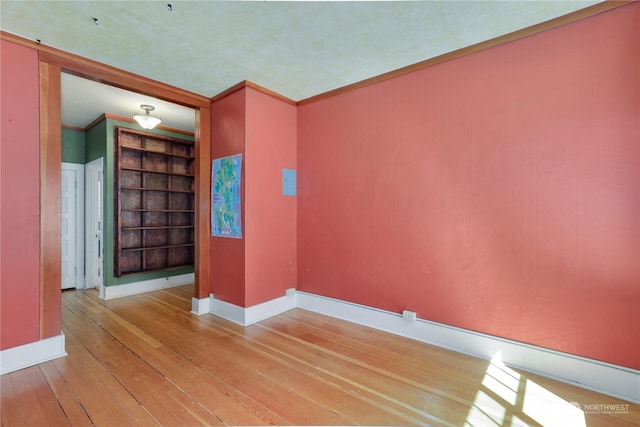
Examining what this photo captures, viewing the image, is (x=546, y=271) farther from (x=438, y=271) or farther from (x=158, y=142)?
(x=158, y=142)

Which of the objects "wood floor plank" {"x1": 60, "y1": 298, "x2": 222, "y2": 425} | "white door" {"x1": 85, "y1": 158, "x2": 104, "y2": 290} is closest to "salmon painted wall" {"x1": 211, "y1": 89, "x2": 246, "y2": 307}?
"wood floor plank" {"x1": 60, "y1": 298, "x2": 222, "y2": 425}

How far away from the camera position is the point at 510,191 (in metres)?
2.39

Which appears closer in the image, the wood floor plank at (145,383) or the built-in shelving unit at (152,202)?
the wood floor plank at (145,383)

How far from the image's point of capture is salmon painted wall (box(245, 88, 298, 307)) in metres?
3.33

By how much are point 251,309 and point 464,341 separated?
2.23m

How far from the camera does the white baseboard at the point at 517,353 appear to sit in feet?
6.55

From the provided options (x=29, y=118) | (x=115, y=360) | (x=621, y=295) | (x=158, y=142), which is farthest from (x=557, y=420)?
(x=158, y=142)

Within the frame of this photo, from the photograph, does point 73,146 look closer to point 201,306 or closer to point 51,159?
point 51,159

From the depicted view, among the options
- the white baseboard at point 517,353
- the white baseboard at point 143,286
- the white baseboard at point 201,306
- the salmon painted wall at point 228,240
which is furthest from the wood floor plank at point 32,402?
the white baseboard at point 517,353

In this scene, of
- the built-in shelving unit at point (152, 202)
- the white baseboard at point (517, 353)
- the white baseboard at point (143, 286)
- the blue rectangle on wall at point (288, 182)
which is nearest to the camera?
the white baseboard at point (517, 353)

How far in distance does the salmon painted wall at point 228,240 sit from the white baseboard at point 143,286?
1.75m

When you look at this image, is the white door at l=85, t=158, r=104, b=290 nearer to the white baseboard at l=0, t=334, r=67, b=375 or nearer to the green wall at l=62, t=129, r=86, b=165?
the green wall at l=62, t=129, r=86, b=165

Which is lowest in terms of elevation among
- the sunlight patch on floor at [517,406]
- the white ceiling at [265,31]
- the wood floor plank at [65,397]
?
the sunlight patch on floor at [517,406]

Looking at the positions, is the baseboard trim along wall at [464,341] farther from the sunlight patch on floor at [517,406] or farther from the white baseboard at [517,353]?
the sunlight patch on floor at [517,406]
